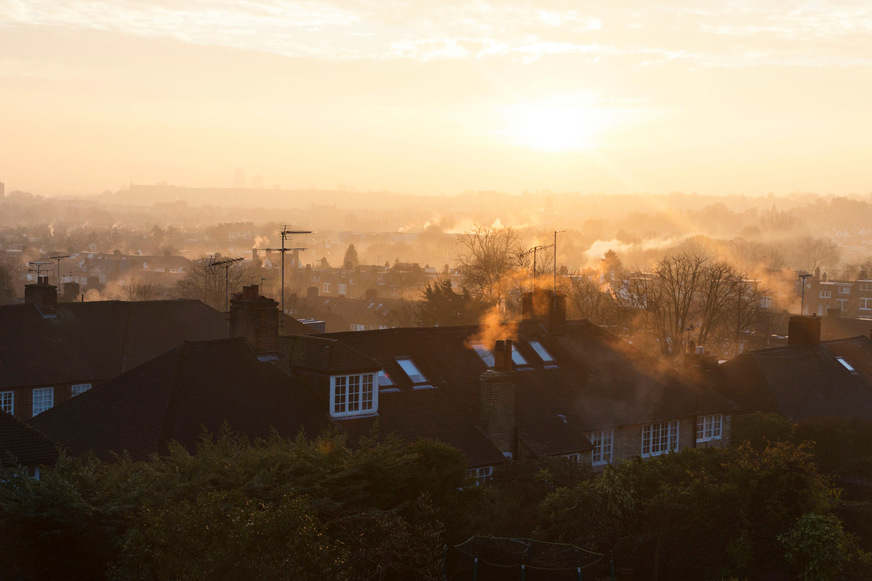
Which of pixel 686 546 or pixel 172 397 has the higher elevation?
pixel 172 397

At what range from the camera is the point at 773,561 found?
18.1m

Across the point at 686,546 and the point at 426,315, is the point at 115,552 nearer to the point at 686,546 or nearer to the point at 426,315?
the point at 686,546

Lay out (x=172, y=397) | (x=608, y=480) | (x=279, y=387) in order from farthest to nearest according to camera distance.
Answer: (x=279, y=387) → (x=172, y=397) → (x=608, y=480)

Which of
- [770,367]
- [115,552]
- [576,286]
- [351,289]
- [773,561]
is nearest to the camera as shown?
[115,552]

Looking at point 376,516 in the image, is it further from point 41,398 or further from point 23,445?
point 41,398

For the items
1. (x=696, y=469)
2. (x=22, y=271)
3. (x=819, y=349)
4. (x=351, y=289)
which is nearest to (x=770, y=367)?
(x=819, y=349)

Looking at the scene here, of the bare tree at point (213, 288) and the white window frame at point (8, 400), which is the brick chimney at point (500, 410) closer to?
the white window frame at point (8, 400)

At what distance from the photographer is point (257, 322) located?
2703cm

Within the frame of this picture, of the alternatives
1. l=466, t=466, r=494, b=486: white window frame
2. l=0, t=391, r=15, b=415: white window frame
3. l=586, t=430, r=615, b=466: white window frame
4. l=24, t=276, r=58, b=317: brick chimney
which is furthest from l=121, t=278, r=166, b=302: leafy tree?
l=466, t=466, r=494, b=486: white window frame

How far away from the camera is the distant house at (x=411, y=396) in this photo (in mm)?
24516

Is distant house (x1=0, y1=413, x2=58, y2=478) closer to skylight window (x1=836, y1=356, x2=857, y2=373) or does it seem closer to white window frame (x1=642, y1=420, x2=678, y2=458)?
white window frame (x1=642, y1=420, x2=678, y2=458)

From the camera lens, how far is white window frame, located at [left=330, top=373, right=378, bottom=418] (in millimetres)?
25722

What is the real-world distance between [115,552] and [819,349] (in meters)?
34.7

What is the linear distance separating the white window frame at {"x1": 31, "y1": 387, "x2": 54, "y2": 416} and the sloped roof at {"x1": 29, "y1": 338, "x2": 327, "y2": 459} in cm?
1159
